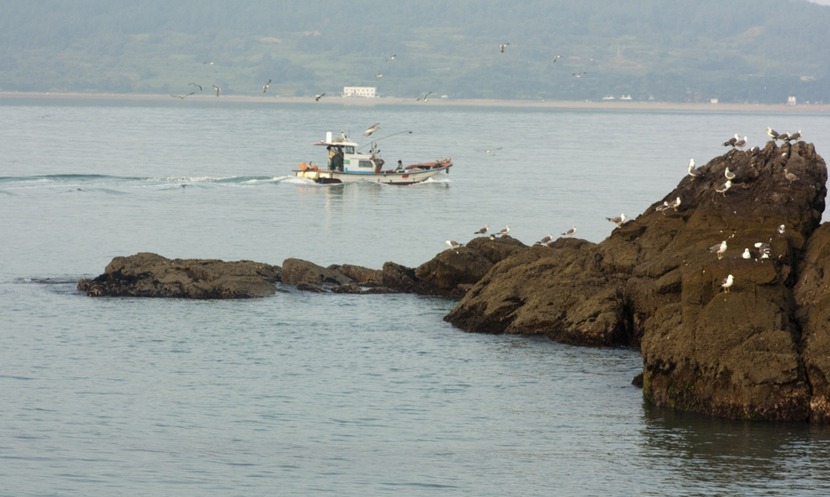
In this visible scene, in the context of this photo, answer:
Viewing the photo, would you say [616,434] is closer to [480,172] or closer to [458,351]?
[458,351]

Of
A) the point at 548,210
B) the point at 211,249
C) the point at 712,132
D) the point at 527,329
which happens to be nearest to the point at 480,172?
the point at 548,210

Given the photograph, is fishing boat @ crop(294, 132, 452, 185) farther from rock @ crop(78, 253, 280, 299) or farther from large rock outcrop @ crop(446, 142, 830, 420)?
large rock outcrop @ crop(446, 142, 830, 420)

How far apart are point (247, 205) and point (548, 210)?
15.3 metres

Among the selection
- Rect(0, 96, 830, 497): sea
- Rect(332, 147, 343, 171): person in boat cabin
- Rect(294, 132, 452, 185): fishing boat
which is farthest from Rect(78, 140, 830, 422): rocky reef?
Rect(332, 147, 343, 171): person in boat cabin

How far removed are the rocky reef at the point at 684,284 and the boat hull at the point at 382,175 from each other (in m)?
38.7

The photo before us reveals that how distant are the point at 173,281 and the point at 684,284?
51.4 feet

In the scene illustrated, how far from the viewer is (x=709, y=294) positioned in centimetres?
2633

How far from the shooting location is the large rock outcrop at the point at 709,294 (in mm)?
24094

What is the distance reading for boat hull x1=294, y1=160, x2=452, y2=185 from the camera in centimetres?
7975

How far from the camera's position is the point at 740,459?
72.5ft

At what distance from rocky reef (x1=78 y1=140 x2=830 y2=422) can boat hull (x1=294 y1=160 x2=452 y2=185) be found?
38.7 m

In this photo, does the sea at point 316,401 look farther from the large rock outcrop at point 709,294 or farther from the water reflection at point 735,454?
the large rock outcrop at point 709,294

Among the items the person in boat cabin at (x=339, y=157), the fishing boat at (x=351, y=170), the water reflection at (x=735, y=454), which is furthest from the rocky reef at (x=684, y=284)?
the person in boat cabin at (x=339, y=157)

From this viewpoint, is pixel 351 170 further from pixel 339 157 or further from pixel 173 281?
pixel 173 281
